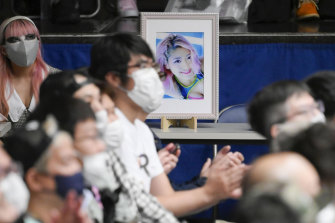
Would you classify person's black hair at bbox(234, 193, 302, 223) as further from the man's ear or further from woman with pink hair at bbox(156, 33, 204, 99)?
woman with pink hair at bbox(156, 33, 204, 99)

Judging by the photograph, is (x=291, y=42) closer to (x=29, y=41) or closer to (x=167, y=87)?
(x=167, y=87)

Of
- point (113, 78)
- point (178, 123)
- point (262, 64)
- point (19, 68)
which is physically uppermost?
point (113, 78)

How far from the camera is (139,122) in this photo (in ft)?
9.98

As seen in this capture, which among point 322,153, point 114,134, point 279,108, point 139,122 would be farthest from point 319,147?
point 139,122

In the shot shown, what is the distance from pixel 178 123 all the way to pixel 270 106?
6.84ft

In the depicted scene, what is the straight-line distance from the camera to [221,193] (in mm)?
2826

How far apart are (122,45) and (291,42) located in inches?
95.7

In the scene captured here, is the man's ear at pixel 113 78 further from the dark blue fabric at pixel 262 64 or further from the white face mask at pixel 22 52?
the dark blue fabric at pixel 262 64

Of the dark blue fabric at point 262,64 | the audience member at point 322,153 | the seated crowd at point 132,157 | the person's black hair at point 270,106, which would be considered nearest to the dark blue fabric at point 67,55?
the dark blue fabric at point 262,64

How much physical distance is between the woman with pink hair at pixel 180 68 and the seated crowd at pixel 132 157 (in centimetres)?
90

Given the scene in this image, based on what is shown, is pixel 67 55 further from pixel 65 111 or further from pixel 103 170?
pixel 65 111

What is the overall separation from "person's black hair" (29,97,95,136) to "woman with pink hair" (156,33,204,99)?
2.22 metres

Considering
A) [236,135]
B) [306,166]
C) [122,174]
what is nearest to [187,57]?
[236,135]

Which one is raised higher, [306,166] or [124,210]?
[306,166]
